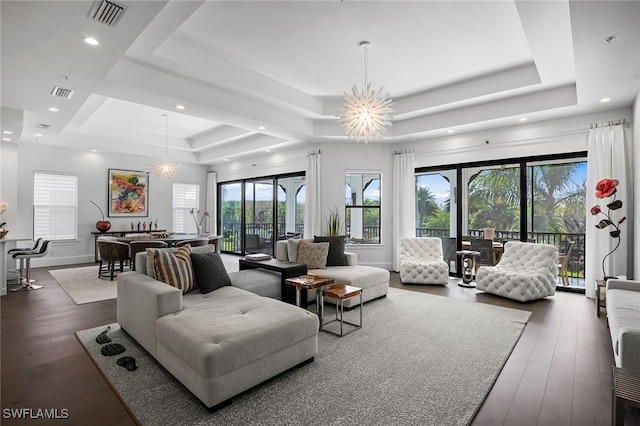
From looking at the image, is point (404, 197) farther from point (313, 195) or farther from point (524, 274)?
point (524, 274)

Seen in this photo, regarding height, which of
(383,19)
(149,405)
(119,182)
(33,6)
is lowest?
(149,405)

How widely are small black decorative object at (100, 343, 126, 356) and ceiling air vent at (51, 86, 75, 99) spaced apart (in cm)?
317

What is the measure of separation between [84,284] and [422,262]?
604cm

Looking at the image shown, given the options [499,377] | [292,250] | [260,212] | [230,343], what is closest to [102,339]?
[230,343]

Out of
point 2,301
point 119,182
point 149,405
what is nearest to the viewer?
point 149,405

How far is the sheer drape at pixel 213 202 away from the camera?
10.2 m

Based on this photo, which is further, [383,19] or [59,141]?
[59,141]

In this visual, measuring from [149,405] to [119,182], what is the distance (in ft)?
26.1

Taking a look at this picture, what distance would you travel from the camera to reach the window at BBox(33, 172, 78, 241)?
7.38 meters

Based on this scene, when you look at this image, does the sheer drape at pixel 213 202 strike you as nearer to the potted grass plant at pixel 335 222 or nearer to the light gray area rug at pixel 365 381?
the potted grass plant at pixel 335 222

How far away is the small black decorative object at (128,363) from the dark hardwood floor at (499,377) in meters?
0.17

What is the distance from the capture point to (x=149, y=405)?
2146 mm

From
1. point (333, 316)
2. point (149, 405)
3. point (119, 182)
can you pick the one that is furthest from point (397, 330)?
point (119, 182)

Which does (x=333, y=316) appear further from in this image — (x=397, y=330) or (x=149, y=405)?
(x=149, y=405)
